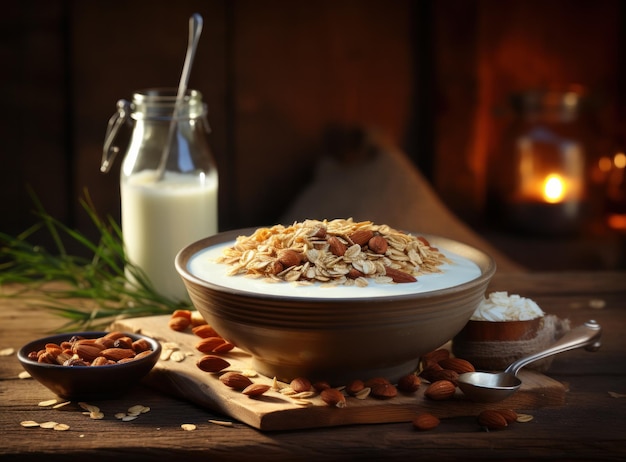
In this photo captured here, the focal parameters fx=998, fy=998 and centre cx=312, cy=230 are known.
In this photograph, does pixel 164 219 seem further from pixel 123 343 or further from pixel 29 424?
pixel 29 424

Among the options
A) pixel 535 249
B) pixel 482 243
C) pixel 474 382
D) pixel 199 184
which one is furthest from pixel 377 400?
pixel 535 249

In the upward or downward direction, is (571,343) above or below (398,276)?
below

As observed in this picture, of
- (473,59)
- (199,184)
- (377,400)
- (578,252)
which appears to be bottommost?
(578,252)

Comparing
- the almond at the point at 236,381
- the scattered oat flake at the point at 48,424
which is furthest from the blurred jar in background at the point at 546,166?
the scattered oat flake at the point at 48,424

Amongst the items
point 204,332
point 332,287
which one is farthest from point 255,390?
point 204,332

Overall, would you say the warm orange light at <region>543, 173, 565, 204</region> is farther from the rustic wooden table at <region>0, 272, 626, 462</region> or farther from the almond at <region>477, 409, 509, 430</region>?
the almond at <region>477, 409, 509, 430</region>

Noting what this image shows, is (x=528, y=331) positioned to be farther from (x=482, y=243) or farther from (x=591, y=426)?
(x=482, y=243)

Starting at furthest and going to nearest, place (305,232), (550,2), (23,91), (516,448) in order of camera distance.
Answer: (550,2) → (23,91) → (305,232) → (516,448)

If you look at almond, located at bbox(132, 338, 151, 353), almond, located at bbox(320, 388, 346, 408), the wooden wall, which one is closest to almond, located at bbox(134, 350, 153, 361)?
almond, located at bbox(132, 338, 151, 353)
